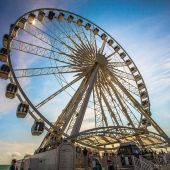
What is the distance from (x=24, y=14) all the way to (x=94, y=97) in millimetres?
10551

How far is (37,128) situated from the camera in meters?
12.2

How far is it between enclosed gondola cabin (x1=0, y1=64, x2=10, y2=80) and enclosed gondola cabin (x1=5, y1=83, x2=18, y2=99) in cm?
88

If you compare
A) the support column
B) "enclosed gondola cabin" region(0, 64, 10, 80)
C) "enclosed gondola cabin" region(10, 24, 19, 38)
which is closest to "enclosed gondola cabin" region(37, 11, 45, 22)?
"enclosed gondola cabin" region(10, 24, 19, 38)

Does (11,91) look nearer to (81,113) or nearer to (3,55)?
(3,55)

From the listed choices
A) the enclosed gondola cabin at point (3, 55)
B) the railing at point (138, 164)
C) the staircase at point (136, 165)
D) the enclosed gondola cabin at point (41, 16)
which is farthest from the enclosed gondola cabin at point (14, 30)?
the railing at point (138, 164)

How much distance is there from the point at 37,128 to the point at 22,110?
5.74ft

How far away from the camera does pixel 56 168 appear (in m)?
9.78

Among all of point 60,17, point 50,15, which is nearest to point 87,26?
point 60,17

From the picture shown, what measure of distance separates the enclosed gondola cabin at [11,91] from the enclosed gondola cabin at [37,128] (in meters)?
2.77

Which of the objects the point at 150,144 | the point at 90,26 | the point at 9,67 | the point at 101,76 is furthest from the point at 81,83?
the point at 150,144

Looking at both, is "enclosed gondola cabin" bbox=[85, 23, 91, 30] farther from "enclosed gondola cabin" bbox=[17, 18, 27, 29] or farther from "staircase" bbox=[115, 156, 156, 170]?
"staircase" bbox=[115, 156, 156, 170]

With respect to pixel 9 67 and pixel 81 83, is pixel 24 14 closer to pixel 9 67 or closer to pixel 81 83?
pixel 9 67

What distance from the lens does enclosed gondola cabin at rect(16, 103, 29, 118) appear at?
12.7 metres

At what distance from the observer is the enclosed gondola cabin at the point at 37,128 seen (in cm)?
1219
